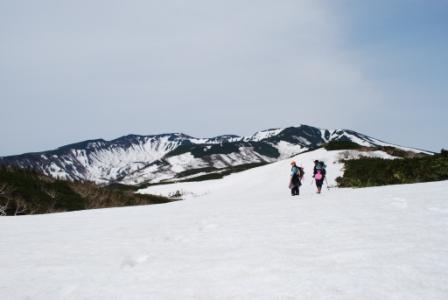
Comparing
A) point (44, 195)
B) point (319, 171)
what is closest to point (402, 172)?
point (319, 171)

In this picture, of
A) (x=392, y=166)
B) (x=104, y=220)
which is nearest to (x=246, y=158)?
(x=392, y=166)

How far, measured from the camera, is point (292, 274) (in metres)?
4.34

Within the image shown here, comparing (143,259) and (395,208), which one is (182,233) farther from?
(395,208)

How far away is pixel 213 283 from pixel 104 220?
22.9ft

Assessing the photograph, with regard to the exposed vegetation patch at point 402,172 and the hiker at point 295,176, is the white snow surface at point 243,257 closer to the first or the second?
the hiker at point 295,176

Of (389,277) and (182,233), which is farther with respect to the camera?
(182,233)

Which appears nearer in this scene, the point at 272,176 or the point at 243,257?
the point at 243,257

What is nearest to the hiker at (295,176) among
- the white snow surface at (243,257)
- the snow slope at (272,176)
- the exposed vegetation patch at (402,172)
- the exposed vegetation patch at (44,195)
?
the exposed vegetation patch at (402,172)

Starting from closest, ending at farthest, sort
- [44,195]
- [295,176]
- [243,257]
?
1. [243,257]
2. [295,176]
3. [44,195]

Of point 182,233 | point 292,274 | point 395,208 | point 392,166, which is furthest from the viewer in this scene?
point 392,166

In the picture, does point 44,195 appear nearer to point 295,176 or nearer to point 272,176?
point 295,176

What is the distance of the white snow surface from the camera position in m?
3.96

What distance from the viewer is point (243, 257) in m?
5.30

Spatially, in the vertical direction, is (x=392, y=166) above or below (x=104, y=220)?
above
